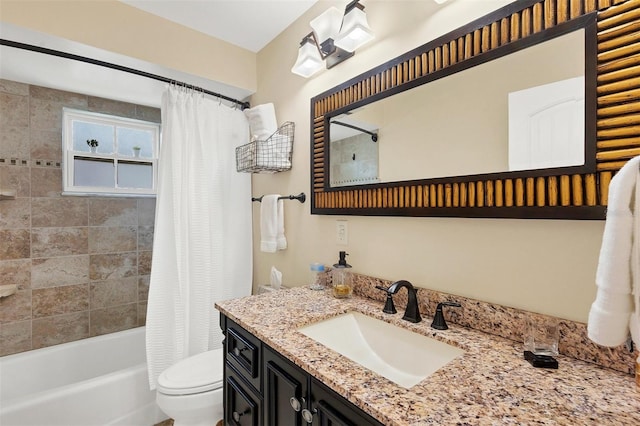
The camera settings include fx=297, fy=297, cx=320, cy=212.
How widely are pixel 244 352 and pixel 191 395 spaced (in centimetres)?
56

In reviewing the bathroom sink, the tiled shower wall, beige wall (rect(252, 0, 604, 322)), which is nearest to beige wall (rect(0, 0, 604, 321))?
beige wall (rect(252, 0, 604, 322))

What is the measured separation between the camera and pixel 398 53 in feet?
4.25

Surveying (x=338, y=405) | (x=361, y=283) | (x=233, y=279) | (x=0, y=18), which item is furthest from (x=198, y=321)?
(x=0, y=18)

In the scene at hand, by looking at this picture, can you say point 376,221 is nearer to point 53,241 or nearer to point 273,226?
point 273,226

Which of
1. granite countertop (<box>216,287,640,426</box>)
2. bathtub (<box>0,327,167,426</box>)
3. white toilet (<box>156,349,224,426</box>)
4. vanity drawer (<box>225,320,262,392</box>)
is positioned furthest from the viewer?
bathtub (<box>0,327,167,426</box>)

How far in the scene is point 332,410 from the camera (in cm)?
76

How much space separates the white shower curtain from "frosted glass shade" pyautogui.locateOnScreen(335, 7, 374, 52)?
1.14m

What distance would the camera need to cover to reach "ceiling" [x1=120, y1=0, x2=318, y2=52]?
173 centimetres

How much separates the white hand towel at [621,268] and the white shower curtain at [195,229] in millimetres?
1975

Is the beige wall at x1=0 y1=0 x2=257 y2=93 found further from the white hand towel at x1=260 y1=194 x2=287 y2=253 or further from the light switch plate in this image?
the light switch plate

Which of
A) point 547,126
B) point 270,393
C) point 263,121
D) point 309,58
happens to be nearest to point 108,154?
point 263,121

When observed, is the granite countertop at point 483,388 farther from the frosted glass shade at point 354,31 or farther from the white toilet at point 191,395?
the frosted glass shade at point 354,31

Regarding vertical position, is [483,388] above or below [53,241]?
below

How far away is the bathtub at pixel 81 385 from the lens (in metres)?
1.56
